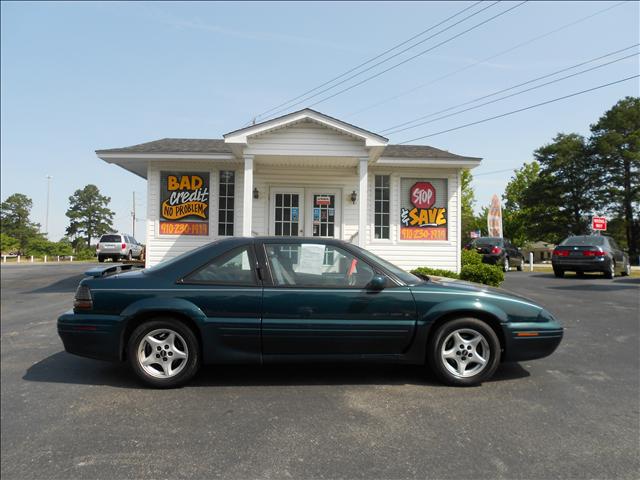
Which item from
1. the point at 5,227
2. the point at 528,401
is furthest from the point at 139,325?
the point at 5,227

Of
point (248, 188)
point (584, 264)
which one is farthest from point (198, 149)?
point (584, 264)

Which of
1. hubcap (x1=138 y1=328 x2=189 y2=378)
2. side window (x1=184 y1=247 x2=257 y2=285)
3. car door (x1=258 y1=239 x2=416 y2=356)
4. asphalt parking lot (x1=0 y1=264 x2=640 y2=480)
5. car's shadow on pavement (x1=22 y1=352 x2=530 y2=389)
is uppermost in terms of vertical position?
side window (x1=184 y1=247 x2=257 y2=285)

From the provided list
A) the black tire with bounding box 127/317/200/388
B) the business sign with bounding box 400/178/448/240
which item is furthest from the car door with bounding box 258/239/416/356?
the business sign with bounding box 400/178/448/240

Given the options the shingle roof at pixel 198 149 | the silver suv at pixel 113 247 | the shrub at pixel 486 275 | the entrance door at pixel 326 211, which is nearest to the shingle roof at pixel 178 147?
the shingle roof at pixel 198 149

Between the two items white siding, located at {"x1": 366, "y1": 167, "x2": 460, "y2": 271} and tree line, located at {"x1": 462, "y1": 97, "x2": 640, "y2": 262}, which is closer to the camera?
white siding, located at {"x1": 366, "y1": 167, "x2": 460, "y2": 271}

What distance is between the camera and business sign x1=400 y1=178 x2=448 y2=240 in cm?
1209

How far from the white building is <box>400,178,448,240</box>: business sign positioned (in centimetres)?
3

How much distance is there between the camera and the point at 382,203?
1216cm

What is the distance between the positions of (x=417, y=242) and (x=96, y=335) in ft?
31.1

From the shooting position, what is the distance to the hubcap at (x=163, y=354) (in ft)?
12.9

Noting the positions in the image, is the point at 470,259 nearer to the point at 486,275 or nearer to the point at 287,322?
the point at 486,275

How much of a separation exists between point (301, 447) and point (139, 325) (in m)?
2.00

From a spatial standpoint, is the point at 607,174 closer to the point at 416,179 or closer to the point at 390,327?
the point at 416,179

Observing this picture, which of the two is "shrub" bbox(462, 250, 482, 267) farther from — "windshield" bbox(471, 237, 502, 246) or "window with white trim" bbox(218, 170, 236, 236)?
"windshield" bbox(471, 237, 502, 246)
